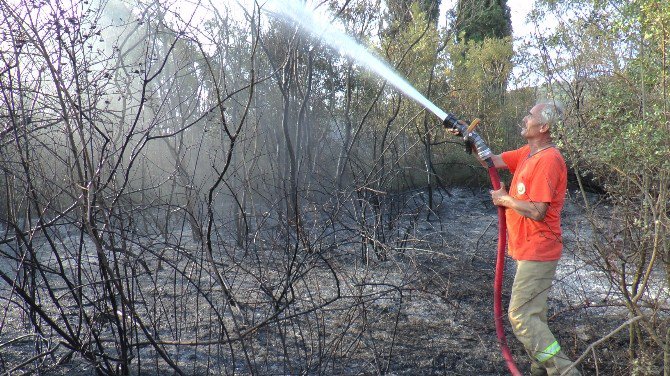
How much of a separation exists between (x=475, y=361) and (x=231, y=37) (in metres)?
5.55

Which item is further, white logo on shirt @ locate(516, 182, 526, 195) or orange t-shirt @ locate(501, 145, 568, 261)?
white logo on shirt @ locate(516, 182, 526, 195)

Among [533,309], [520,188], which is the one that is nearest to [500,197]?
[520,188]

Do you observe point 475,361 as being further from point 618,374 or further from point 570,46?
point 570,46

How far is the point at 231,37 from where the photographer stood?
8.09 metres

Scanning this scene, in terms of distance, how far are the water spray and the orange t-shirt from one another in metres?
0.15

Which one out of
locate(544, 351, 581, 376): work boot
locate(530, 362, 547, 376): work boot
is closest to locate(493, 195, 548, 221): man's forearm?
locate(544, 351, 581, 376): work boot

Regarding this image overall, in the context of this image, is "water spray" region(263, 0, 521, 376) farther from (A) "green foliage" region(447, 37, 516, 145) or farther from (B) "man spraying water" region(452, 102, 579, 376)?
(A) "green foliage" region(447, 37, 516, 145)

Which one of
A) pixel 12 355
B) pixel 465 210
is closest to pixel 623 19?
pixel 12 355

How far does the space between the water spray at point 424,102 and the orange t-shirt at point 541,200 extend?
0.15 m

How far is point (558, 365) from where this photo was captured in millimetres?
3277

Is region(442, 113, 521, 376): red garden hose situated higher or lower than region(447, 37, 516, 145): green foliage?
lower

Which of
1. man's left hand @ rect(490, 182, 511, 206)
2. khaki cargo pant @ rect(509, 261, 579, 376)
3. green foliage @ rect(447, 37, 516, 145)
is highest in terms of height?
green foliage @ rect(447, 37, 516, 145)

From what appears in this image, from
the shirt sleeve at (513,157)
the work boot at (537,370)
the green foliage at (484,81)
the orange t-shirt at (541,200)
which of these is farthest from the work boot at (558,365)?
the green foliage at (484,81)

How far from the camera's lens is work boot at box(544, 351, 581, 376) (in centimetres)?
324
